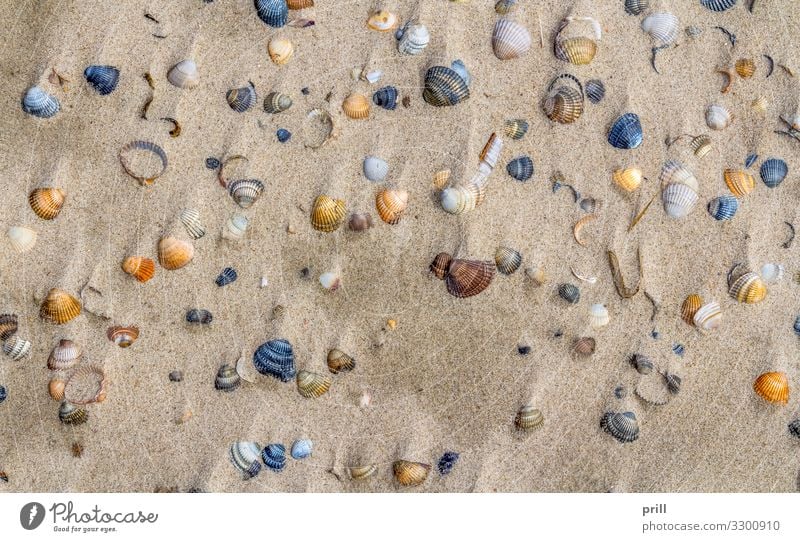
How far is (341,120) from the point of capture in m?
4.32

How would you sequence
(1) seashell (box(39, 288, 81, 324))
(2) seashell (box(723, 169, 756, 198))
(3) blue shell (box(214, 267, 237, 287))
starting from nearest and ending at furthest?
(1) seashell (box(39, 288, 81, 324)), (3) blue shell (box(214, 267, 237, 287)), (2) seashell (box(723, 169, 756, 198))

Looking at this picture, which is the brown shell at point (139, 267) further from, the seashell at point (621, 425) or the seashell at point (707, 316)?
the seashell at point (707, 316)

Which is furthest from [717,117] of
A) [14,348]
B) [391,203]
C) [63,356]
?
[14,348]

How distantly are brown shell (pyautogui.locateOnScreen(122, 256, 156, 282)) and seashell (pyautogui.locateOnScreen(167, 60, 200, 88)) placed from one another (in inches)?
42.8

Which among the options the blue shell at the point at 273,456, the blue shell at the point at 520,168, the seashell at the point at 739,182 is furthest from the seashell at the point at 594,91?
the blue shell at the point at 273,456

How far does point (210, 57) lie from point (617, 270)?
2848 mm

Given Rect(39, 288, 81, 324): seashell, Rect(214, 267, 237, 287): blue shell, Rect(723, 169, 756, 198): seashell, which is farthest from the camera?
Rect(723, 169, 756, 198): seashell

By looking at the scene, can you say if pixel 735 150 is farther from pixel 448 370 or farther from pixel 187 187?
pixel 187 187

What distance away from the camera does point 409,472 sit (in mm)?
4246

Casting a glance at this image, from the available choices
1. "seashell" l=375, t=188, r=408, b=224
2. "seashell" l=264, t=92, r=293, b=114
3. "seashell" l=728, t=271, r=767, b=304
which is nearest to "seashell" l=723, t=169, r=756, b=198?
"seashell" l=728, t=271, r=767, b=304

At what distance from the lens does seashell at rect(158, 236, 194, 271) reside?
420cm

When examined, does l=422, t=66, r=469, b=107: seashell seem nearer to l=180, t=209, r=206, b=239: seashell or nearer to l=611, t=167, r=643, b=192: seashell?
l=611, t=167, r=643, b=192: seashell

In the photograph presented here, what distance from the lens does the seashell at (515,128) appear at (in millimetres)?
4301
